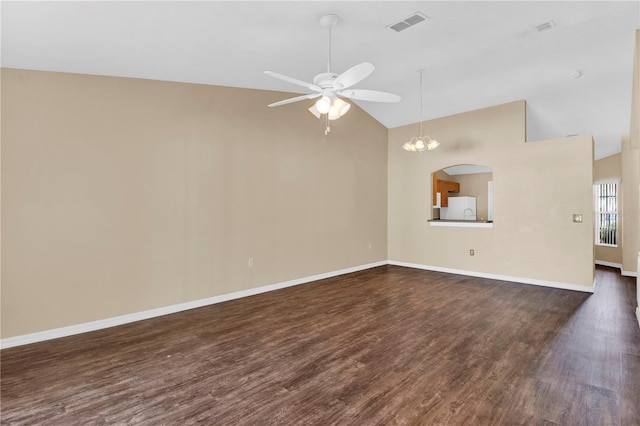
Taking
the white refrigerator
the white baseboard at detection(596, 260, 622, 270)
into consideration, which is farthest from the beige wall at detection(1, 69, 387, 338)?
the white baseboard at detection(596, 260, 622, 270)

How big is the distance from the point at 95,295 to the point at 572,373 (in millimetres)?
4644

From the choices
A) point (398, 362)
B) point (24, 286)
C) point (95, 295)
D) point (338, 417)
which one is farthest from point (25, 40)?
point (398, 362)

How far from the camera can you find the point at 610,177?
710 centimetres

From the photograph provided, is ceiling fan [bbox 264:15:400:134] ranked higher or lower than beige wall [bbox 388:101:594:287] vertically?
higher

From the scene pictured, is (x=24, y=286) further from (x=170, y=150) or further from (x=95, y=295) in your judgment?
(x=170, y=150)

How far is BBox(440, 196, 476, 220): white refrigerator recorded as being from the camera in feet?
28.5

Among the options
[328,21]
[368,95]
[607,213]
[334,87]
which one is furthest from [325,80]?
[607,213]

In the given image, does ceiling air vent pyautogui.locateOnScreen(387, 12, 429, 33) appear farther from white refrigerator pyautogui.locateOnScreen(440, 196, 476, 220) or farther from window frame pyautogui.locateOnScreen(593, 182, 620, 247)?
window frame pyautogui.locateOnScreen(593, 182, 620, 247)

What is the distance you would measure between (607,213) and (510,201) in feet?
12.6

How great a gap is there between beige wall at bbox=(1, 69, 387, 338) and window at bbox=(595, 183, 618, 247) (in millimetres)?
6711

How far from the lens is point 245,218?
4734mm

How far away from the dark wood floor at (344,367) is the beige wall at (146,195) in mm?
500

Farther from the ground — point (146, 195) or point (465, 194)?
point (465, 194)

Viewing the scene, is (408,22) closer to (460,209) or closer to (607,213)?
(460,209)
